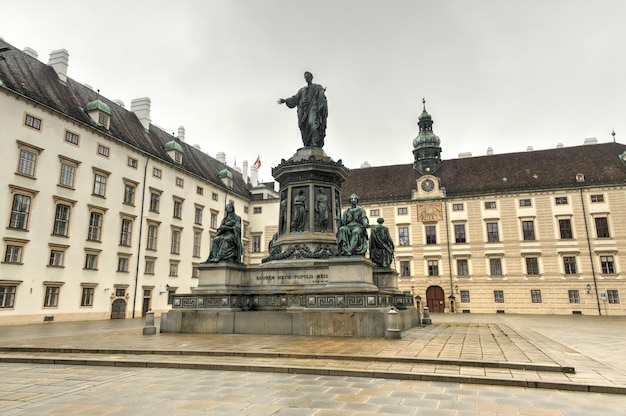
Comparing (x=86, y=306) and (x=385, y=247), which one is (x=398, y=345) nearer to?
(x=385, y=247)

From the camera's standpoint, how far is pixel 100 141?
3369cm

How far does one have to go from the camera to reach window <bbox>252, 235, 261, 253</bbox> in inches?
2101

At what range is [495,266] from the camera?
147 feet

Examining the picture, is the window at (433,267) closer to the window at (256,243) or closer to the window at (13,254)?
the window at (256,243)

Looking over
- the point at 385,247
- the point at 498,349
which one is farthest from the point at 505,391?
the point at 385,247

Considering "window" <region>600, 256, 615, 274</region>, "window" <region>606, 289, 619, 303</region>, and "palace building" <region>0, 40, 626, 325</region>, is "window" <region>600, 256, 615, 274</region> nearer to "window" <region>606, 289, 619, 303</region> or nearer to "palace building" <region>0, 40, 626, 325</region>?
"palace building" <region>0, 40, 626, 325</region>

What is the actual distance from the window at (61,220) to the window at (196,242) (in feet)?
49.0

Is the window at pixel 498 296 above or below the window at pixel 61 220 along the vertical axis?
below

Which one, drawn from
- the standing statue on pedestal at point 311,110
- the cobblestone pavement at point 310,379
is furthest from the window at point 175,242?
the cobblestone pavement at point 310,379

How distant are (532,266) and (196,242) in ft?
114

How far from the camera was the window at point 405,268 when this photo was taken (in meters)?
47.6

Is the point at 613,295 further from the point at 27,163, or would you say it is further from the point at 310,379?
the point at 27,163

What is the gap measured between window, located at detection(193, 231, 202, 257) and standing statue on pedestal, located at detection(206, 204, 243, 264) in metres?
28.9

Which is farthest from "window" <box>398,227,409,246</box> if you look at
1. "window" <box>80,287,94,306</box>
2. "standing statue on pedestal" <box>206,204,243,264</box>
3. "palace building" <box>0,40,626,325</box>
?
"standing statue on pedestal" <box>206,204,243,264</box>
